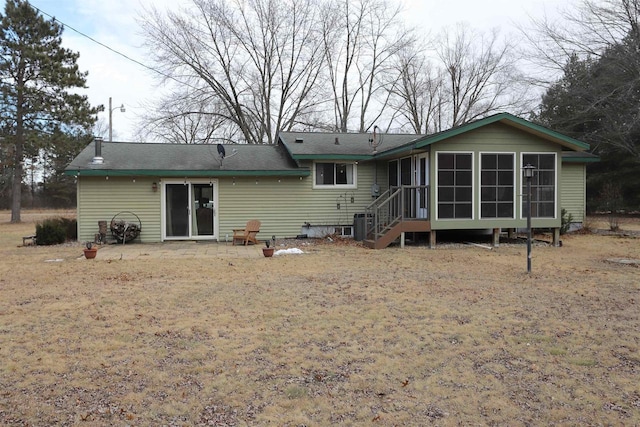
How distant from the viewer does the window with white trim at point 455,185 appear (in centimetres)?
1211

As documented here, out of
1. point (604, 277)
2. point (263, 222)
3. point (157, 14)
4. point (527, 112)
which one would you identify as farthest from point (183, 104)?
point (604, 277)

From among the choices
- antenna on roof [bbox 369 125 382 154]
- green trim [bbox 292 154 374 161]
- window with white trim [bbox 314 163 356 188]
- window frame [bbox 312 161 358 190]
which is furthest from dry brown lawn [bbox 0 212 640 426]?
antenna on roof [bbox 369 125 382 154]

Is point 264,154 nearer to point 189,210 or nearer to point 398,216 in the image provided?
point 189,210

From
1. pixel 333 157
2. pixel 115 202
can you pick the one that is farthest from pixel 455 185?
pixel 115 202

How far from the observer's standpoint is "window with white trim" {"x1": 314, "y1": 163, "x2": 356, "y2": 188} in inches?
573

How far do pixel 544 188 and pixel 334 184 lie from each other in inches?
223

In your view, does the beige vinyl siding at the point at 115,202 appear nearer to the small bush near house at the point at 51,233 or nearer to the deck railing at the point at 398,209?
the small bush near house at the point at 51,233

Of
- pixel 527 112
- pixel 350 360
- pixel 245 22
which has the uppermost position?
pixel 245 22

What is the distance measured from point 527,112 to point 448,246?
19290mm

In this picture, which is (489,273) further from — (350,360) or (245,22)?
(245,22)

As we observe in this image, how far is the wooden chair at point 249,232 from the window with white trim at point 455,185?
480 cm

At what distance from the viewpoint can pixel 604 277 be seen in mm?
8008

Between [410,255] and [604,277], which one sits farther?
[410,255]

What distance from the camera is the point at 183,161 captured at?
14188 mm
